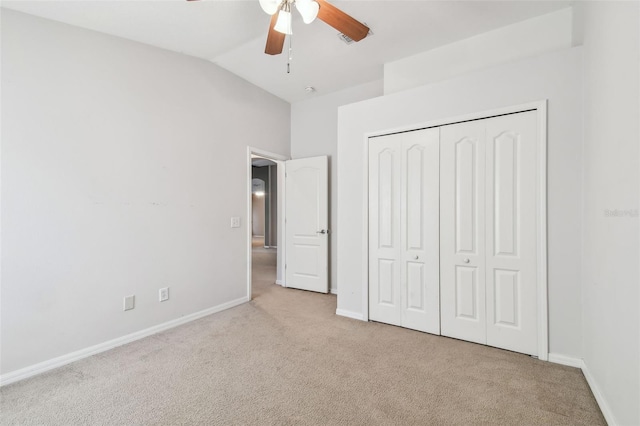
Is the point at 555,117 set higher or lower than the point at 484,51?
lower

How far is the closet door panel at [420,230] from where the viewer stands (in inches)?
107

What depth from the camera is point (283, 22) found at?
6.12 ft

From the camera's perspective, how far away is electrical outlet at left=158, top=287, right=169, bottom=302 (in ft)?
9.41

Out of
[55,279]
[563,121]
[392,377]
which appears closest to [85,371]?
[55,279]

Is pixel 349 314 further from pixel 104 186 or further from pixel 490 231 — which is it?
pixel 104 186

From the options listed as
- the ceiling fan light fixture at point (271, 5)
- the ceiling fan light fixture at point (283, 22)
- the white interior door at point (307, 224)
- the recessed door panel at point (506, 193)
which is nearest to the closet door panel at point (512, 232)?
the recessed door panel at point (506, 193)

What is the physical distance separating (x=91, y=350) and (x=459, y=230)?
3353mm

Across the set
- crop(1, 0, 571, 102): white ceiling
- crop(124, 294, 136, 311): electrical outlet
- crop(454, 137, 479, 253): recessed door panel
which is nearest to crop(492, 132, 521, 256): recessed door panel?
crop(454, 137, 479, 253): recessed door panel

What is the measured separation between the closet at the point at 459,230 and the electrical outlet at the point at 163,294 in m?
2.14

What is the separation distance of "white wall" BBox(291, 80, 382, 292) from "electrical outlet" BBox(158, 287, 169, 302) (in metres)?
2.18

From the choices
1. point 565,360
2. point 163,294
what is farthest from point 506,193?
point 163,294

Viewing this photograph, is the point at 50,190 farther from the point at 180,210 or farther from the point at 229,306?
the point at 229,306

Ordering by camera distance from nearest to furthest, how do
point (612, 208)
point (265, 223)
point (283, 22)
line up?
point (612, 208) < point (283, 22) < point (265, 223)

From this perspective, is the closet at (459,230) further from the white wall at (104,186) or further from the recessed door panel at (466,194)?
the white wall at (104,186)
